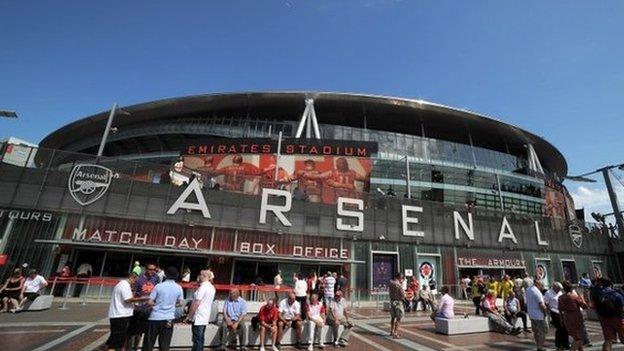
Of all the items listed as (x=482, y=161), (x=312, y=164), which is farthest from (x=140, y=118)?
(x=482, y=161)

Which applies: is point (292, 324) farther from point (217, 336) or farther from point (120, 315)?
point (120, 315)

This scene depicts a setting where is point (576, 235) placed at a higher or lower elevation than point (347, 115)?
lower

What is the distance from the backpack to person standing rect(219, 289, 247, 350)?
812 cm

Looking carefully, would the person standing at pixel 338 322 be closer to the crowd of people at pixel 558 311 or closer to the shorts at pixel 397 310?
the shorts at pixel 397 310

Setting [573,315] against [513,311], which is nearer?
[573,315]

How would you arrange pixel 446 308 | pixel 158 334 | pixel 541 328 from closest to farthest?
1. pixel 158 334
2. pixel 541 328
3. pixel 446 308

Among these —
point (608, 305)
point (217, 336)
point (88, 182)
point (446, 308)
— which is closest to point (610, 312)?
point (608, 305)

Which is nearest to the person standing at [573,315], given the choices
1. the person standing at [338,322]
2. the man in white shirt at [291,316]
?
the person standing at [338,322]

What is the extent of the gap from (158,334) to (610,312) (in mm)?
9395

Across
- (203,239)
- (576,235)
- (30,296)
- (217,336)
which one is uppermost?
(576,235)

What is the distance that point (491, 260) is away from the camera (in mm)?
26250

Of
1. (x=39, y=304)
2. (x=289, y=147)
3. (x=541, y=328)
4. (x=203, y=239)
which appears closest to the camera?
(x=541, y=328)

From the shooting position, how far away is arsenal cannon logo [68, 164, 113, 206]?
59.0ft

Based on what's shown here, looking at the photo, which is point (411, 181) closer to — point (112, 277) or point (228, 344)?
point (112, 277)
